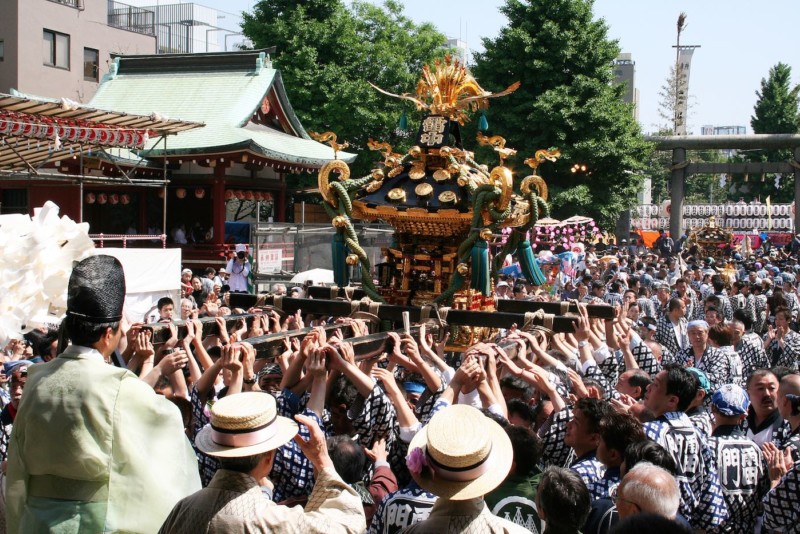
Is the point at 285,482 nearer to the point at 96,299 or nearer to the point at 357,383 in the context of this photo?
the point at 357,383

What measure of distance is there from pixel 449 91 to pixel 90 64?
2513 cm

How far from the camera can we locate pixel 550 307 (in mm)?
6609

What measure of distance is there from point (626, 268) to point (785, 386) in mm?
15194

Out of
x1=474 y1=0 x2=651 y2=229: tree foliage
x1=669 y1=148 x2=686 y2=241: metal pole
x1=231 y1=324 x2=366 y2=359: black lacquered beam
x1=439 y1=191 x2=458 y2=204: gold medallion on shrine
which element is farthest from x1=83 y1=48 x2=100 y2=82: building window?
x1=231 y1=324 x2=366 y2=359: black lacquered beam

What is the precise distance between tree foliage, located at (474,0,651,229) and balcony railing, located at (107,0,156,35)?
14.7 m

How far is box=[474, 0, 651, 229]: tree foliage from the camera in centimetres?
2758

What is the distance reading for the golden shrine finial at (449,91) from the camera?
304 inches

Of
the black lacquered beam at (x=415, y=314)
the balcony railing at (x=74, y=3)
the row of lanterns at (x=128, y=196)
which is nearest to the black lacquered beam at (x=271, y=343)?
the black lacquered beam at (x=415, y=314)

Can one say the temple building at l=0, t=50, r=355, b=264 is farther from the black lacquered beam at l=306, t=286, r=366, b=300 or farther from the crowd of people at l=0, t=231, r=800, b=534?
the crowd of people at l=0, t=231, r=800, b=534

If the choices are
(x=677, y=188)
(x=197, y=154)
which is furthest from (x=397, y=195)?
(x=677, y=188)

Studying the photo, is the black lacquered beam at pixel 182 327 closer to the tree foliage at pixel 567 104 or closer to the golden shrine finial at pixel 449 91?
the golden shrine finial at pixel 449 91

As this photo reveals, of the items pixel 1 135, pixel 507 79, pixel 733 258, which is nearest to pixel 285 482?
pixel 1 135

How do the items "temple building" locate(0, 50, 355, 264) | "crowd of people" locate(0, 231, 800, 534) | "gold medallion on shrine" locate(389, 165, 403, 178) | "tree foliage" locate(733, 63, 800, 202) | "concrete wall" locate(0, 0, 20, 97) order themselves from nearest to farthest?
"crowd of people" locate(0, 231, 800, 534) < "gold medallion on shrine" locate(389, 165, 403, 178) < "temple building" locate(0, 50, 355, 264) < "concrete wall" locate(0, 0, 20, 97) < "tree foliage" locate(733, 63, 800, 202)

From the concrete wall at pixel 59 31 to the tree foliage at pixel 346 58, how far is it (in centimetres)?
507
